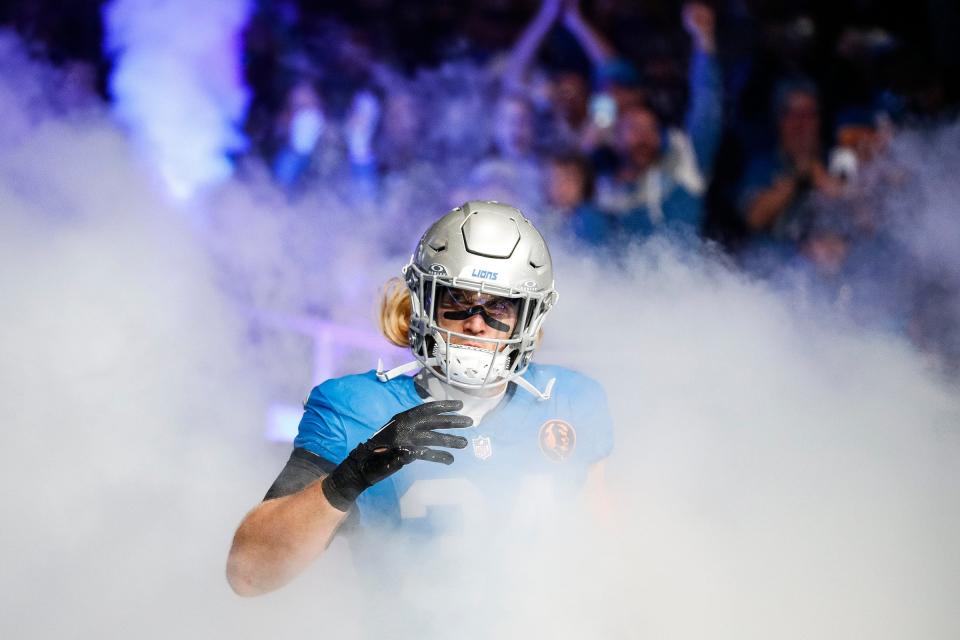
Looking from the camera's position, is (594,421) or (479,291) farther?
(594,421)

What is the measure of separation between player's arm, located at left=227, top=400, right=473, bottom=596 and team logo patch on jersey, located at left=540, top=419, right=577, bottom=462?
0.43 meters

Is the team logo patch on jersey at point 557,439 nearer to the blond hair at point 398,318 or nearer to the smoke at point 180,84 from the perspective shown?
the blond hair at point 398,318

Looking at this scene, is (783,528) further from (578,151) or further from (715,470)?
(578,151)

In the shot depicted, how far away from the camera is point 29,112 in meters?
3.29

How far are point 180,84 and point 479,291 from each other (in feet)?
9.21

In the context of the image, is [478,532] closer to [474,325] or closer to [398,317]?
[474,325]

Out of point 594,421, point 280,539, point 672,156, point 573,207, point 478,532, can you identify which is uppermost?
point 672,156

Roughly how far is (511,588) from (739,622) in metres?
0.66

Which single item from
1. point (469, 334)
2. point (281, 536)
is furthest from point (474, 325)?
point (281, 536)

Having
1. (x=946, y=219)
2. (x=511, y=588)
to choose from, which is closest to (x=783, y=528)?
(x=511, y=588)

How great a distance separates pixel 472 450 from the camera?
2.53m

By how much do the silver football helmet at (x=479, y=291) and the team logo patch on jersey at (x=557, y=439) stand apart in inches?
7.8

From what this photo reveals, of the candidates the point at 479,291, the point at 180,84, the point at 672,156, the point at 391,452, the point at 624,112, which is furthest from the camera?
the point at 624,112

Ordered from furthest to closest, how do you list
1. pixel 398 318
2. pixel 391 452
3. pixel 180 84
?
1. pixel 180 84
2. pixel 398 318
3. pixel 391 452
